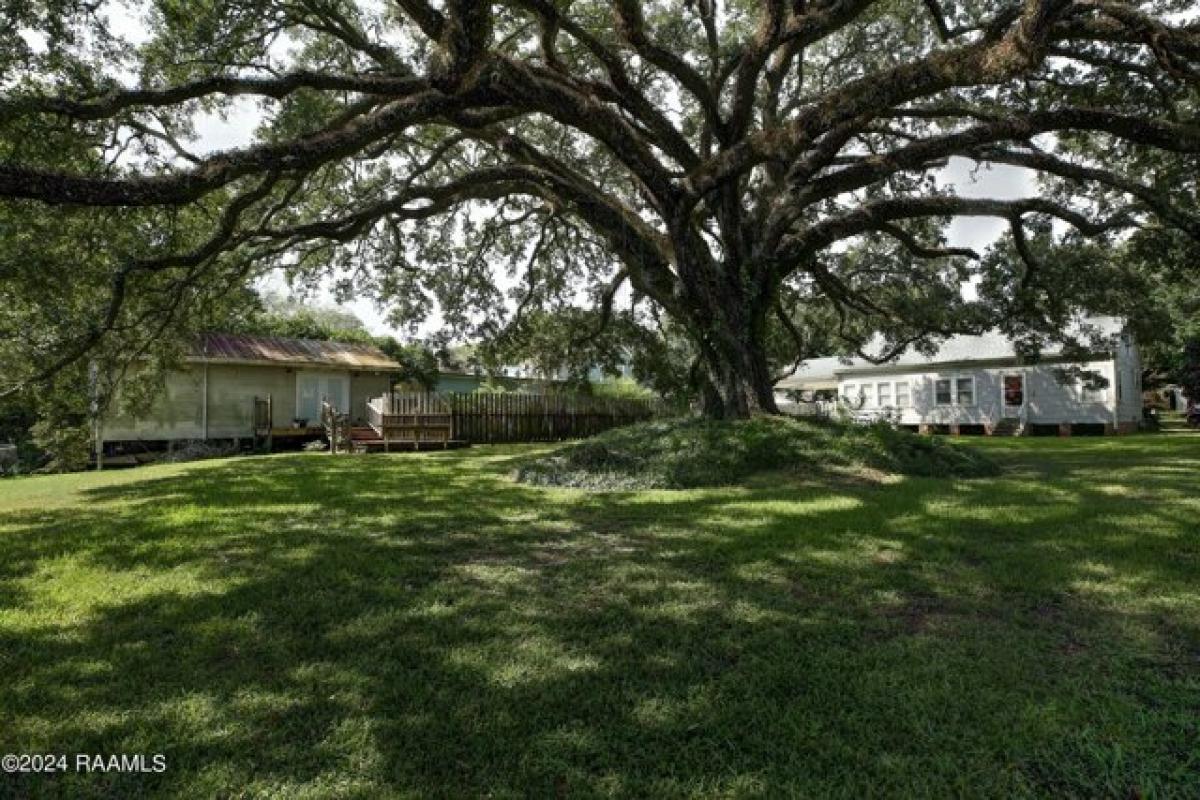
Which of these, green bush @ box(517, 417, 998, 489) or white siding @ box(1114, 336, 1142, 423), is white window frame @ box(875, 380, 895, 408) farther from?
green bush @ box(517, 417, 998, 489)

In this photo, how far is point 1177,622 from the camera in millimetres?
3695

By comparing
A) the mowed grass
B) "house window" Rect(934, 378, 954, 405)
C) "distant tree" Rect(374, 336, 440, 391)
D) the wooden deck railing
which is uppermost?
"distant tree" Rect(374, 336, 440, 391)

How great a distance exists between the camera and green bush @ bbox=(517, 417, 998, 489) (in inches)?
355

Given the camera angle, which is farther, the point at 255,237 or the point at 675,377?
the point at 675,377

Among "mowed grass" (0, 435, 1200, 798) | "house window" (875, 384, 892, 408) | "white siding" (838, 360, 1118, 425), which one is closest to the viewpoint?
"mowed grass" (0, 435, 1200, 798)

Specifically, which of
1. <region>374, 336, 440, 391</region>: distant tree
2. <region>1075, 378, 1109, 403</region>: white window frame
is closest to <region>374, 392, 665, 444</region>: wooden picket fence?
<region>374, 336, 440, 391</region>: distant tree

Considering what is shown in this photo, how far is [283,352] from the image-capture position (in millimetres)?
23766

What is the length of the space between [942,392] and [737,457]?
23.3 m

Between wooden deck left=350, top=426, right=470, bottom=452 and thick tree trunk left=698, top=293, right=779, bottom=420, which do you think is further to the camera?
wooden deck left=350, top=426, right=470, bottom=452

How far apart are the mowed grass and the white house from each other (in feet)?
62.8

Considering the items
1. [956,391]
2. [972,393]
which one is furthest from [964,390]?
[972,393]

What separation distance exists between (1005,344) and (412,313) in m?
23.9

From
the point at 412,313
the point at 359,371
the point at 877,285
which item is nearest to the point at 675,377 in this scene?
the point at 877,285

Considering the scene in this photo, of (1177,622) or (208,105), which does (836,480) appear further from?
(208,105)
